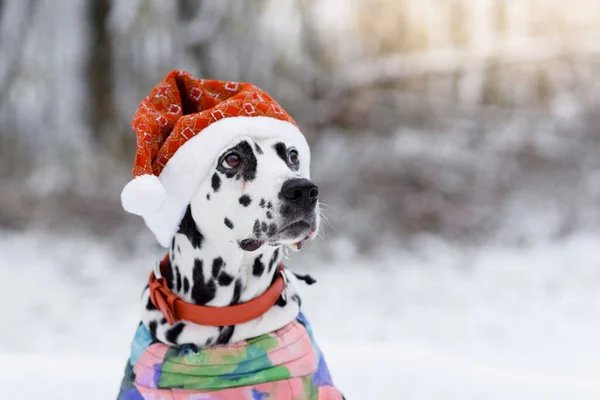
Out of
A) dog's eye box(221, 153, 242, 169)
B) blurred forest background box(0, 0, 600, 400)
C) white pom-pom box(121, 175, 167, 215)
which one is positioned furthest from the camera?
blurred forest background box(0, 0, 600, 400)

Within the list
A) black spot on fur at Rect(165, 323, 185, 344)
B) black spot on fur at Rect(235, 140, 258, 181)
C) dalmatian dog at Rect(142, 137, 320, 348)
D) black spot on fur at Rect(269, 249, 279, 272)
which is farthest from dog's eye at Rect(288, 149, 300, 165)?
black spot on fur at Rect(165, 323, 185, 344)

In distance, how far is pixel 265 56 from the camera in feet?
15.5

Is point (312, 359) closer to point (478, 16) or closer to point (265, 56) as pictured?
point (265, 56)

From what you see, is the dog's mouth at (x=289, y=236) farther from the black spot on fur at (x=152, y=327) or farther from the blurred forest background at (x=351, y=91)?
the blurred forest background at (x=351, y=91)

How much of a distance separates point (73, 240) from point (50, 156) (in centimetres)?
58

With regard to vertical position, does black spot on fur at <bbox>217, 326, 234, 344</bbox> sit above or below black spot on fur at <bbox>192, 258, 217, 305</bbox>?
below

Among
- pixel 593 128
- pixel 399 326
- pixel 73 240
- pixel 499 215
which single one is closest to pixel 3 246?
pixel 73 240

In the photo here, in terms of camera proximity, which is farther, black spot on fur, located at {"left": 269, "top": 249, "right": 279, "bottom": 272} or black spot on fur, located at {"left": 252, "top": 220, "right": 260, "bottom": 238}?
black spot on fur, located at {"left": 269, "top": 249, "right": 279, "bottom": 272}

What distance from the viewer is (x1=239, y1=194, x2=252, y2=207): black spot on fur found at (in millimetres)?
1540

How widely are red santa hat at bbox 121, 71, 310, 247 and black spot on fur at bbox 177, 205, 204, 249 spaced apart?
1 centimetres

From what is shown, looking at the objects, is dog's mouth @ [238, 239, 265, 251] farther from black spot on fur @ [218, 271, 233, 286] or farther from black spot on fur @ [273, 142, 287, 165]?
black spot on fur @ [273, 142, 287, 165]

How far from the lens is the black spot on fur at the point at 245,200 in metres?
1.54

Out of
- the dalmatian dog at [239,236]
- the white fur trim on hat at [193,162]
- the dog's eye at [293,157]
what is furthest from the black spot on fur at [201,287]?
the dog's eye at [293,157]

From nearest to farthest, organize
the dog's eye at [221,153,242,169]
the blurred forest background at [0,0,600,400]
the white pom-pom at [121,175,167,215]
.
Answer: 1. the white pom-pom at [121,175,167,215]
2. the dog's eye at [221,153,242,169]
3. the blurred forest background at [0,0,600,400]
